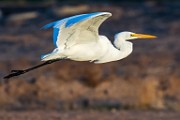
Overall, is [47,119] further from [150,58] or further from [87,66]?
[150,58]

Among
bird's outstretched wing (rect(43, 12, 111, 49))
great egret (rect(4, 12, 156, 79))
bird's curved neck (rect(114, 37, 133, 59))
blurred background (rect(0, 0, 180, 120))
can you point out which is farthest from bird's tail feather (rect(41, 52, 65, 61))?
blurred background (rect(0, 0, 180, 120))

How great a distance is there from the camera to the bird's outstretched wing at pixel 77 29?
38.5 feet

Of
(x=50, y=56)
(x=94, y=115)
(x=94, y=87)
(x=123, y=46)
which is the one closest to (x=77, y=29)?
(x=50, y=56)

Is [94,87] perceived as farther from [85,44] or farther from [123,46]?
[85,44]

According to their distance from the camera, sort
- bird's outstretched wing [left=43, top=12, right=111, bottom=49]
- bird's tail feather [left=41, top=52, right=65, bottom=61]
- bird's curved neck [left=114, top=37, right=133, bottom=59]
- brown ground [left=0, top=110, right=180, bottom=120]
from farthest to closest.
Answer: brown ground [left=0, top=110, right=180, bottom=120], bird's curved neck [left=114, top=37, right=133, bottom=59], bird's tail feather [left=41, top=52, right=65, bottom=61], bird's outstretched wing [left=43, top=12, right=111, bottom=49]

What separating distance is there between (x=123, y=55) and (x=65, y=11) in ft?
62.3

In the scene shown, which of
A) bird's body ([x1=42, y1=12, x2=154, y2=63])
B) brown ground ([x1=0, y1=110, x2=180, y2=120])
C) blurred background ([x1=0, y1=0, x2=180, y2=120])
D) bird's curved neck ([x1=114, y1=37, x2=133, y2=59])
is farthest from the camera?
blurred background ([x1=0, y1=0, x2=180, y2=120])

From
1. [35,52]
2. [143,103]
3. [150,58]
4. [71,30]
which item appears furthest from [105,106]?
[71,30]

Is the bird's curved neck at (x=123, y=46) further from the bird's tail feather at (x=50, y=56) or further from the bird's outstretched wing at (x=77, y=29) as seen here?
the bird's tail feather at (x=50, y=56)

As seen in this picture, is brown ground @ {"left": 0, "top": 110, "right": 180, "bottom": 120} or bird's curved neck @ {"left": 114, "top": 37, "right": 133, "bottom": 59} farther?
brown ground @ {"left": 0, "top": 110, "right": 180, "bottom": 120}

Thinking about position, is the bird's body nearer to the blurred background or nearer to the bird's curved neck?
the bird's curved neck

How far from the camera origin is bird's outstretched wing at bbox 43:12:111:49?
11734 mm

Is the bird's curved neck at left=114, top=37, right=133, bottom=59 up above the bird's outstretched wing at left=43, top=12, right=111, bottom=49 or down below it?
below

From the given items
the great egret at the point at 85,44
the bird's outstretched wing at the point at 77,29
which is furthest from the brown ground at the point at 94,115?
the bird's outstretched wing at the point at 77,29
